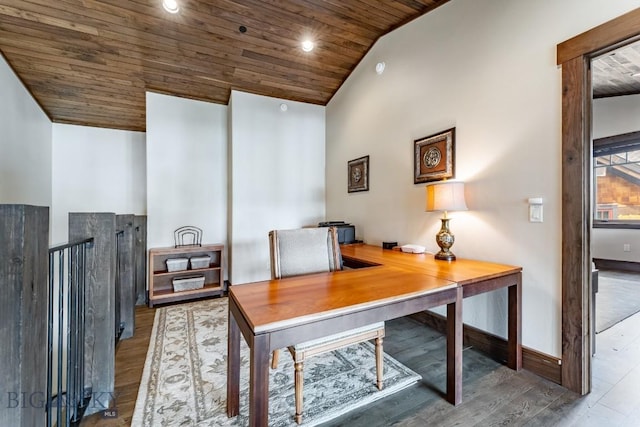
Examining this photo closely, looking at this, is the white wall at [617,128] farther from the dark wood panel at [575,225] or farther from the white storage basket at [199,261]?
the white storage basket at [199,261]

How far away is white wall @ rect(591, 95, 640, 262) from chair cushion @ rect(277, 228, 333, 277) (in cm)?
519

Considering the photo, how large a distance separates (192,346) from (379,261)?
68.0 inches

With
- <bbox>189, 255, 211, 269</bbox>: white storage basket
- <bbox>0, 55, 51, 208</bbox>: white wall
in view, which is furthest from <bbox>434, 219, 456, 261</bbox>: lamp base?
<bbox>0, 55, 51, 208</bbox>: white wall

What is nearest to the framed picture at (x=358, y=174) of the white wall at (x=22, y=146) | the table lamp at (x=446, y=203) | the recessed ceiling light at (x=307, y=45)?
the table lamp at (x=446, y=203)

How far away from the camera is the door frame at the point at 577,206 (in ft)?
5.35

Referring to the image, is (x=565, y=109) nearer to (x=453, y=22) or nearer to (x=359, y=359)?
(x=453, y=22)

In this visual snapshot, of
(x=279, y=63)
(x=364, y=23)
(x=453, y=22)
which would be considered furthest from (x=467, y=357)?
(x=279, y=63)

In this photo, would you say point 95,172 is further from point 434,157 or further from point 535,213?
point 535,213

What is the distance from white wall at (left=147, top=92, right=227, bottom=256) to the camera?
3.65 meters

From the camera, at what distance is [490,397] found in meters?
1.64

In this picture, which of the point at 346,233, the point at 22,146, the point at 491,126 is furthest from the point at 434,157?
the point at 22,146

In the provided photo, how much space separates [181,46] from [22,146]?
7.44 feet

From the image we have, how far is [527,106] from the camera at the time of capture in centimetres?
190

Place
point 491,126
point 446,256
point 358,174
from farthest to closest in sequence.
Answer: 1. point 358,174
2. point 446,256
3. point 491,126
